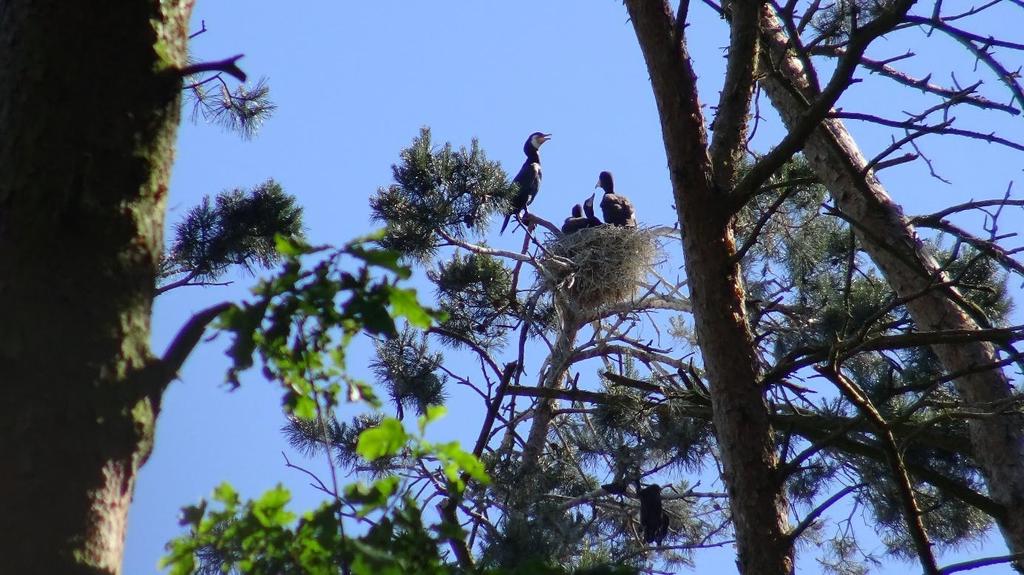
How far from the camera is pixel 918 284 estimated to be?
4.36 m

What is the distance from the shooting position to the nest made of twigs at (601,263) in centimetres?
779

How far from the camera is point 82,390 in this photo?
1.24 meters

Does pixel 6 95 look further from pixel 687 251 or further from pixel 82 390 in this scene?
pixel 687 251

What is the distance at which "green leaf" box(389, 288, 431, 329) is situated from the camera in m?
1.46

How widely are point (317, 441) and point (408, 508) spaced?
19.7 ft

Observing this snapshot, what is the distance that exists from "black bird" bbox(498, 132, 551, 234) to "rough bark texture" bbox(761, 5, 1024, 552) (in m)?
3.32

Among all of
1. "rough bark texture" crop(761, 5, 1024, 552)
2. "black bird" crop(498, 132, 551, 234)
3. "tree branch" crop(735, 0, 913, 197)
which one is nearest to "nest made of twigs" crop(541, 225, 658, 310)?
"black bird" crop(498, 132, 551, 234)

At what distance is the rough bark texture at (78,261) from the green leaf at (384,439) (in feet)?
0.91

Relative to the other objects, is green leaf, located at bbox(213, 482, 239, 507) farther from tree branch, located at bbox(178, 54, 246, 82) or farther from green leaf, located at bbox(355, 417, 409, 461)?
tree branch, located at bbox(178, 54, 246, 82)

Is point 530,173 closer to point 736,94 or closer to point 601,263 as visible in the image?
point 601,263

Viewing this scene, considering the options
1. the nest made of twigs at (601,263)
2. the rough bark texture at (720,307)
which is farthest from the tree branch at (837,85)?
the nest made of twigs at (601,263)

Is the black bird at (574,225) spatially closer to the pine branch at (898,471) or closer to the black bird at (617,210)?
the black bird at (617,210)

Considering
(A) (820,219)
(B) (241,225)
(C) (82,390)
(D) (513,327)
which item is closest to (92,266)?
(C) (82,390)

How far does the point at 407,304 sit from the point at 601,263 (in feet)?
21.6
